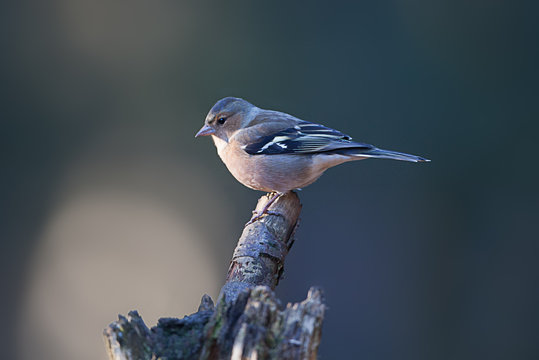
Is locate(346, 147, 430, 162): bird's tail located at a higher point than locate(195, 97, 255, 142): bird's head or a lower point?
lower

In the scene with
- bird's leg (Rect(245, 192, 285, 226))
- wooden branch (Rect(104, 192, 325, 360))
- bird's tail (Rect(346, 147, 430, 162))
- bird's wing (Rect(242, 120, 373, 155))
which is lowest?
wooden branch (Rect(104, 192, 325, 360))

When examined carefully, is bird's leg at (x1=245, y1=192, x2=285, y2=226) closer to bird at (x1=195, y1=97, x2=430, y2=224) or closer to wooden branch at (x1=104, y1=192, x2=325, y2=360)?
bird at (x1=195, y1=97, x2=430, y2=224)

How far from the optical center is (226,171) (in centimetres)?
554

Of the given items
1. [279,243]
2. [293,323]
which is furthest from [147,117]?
[293,323]

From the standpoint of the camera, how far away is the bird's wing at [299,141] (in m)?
3.60

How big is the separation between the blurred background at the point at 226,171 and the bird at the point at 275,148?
1425 millimetres

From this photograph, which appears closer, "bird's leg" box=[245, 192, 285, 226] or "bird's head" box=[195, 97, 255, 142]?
"bird's leg" box=[245, 192, 285, 226]

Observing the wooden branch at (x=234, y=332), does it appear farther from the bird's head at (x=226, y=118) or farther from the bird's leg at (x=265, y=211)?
the bird's head at (x=226, y=118)

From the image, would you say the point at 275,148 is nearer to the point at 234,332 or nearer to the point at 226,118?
the point at 226,118

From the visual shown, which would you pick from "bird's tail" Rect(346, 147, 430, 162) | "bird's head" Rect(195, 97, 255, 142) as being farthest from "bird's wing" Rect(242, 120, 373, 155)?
"bird's head" Rect(195, 97, 255, 142)

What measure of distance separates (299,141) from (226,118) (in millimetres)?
682

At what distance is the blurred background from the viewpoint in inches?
198

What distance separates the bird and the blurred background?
143 cm

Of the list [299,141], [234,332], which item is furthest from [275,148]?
[234,332]
